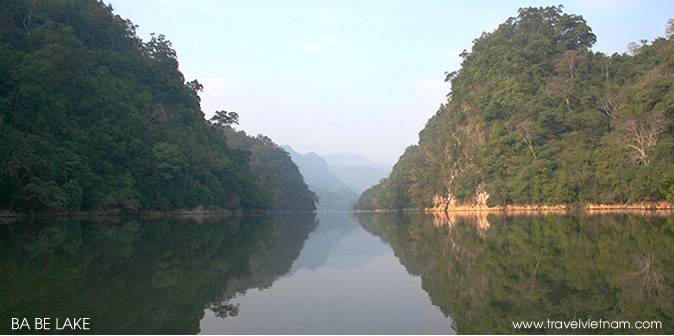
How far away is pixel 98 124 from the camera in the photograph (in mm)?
38531

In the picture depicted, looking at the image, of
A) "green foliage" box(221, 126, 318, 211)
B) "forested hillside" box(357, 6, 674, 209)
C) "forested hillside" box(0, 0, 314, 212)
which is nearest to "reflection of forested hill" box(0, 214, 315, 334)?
"forested hillside" box(0, 0, 314, 212)

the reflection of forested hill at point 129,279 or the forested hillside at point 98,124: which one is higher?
the forested hillside at point 98,124

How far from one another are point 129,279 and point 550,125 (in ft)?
181

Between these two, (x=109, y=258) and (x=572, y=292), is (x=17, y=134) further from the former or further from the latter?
(x=572, y=292)

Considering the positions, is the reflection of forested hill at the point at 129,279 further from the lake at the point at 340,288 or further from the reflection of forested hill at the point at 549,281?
the reflection of forested hill at the point at 549,281

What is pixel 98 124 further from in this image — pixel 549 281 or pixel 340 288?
pixel 549 281

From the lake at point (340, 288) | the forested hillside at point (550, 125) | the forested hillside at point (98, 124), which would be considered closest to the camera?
the lake at point (340, 288)

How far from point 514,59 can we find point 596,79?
10986 millimetres

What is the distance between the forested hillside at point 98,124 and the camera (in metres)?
29.7

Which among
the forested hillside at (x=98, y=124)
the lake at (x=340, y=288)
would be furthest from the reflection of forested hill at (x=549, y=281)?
the forested hillside at (x=98, y=124)

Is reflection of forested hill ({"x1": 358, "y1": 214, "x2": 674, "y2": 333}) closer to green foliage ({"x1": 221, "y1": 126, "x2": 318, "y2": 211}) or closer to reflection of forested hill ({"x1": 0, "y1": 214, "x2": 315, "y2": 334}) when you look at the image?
reflection of forested hill ({"x1": 0, "y1": 214, "x2": 315, "y2": 334})

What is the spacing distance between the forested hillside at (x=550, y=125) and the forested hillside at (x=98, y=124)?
86.7 feet

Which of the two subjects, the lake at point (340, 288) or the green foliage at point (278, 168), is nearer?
the lake at point (340, 288)

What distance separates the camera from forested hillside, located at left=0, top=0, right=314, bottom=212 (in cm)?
2967
